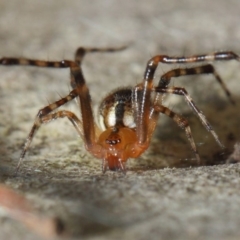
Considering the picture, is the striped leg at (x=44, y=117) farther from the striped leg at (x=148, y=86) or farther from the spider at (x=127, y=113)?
the striped leg at (x=148, y=86)

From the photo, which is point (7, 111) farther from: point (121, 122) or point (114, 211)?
point (114, 211)

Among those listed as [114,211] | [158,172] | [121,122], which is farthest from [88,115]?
[114,211]

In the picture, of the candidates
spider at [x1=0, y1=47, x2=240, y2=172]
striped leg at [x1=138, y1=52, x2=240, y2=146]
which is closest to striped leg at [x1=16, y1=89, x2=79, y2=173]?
spider at [x1=0, y1=47, x2=240, y2=172]

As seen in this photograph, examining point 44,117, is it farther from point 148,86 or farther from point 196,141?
point 196,141

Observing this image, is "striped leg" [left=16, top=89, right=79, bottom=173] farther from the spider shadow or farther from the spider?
the spider shadow

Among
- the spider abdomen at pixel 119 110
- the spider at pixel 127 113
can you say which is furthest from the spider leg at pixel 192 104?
the spider abdomen at pixel 119 110
